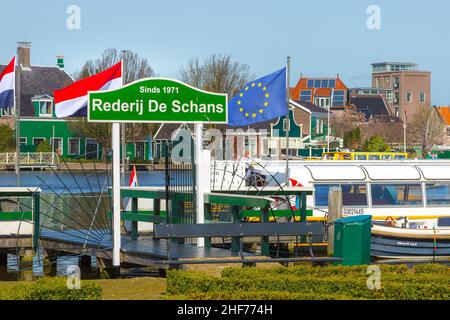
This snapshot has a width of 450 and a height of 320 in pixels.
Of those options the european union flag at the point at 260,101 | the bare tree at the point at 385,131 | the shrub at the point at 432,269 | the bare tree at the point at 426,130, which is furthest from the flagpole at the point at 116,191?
the bare tree at the point at 385,131

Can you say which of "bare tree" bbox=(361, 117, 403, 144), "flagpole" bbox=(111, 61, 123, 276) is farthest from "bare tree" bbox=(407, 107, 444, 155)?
"flagpole" bbox=(111, 61, 123, 276)

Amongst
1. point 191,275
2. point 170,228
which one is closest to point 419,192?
point 170,228

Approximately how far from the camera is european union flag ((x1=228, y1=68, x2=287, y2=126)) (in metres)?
30.1

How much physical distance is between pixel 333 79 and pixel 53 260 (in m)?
132

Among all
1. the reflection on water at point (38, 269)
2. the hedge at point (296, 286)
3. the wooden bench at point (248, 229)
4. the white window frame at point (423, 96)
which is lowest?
the reflection on water at point (38, 269)

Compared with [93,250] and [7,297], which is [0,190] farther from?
[7,297]

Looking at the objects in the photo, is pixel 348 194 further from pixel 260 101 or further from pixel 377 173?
pixel 260 101

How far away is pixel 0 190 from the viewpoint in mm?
24484

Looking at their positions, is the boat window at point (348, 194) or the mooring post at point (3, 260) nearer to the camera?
the mooring post at point (3, 260)

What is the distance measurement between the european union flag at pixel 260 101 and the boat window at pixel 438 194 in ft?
16.4

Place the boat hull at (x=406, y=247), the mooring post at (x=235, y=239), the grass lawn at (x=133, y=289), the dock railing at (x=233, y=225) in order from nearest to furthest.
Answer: the grass lawn at (x=133, y=289) < the dock railing at (x=233, y=225) < the mooring post at (x=235, y=239) < the boat hull at (x=406, y=247)

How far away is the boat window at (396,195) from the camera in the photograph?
30734 millimetres

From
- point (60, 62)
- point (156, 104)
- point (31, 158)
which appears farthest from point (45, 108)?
point (156, 104)

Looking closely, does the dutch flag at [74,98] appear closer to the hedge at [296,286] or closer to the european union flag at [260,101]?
the european union flag at [260,101]
